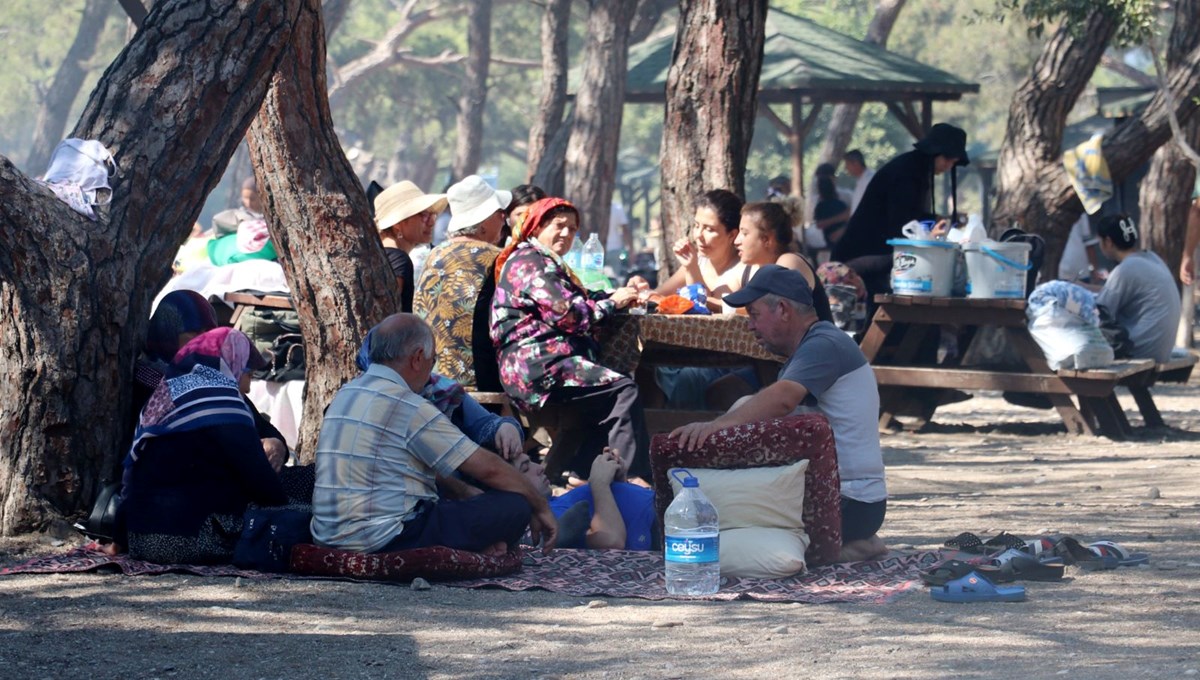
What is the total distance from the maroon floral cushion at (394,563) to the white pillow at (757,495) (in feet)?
2.61

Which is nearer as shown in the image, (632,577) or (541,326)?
(632,577)

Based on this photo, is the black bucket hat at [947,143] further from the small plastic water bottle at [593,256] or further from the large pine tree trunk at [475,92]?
the large pine tree trunk at [475,92]

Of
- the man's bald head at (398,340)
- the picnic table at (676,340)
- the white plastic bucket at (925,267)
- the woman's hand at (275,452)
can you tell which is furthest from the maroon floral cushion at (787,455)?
the white plastic bucket at (925,267)

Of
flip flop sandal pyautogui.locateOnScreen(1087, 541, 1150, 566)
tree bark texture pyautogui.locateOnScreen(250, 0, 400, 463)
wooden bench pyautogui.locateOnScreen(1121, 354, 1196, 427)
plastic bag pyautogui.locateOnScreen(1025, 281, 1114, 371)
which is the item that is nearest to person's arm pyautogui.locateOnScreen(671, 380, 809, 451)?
flip flop sandal pyautogui.locateOnScreen(1087, 541, 1150, 566)

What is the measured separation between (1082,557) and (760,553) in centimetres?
121

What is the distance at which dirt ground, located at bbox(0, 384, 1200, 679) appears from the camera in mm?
4379

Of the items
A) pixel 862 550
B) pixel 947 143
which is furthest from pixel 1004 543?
pixel 947 143

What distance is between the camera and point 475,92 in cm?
2970

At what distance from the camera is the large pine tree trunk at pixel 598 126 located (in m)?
17.5

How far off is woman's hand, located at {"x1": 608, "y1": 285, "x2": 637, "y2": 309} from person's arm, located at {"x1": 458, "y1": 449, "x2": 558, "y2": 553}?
6.02 feet

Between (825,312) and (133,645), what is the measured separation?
4268 mm

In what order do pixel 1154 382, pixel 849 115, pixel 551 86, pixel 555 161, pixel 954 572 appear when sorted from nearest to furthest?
pixel 954 572 < pixel 1154 382 < pixel 555 161 < pixel 551 86 < pixel 849 115

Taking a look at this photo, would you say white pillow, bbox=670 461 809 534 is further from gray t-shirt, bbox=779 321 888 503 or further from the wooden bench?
the wooden bench

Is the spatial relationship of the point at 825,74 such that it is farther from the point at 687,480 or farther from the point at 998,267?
the point at 687,480
